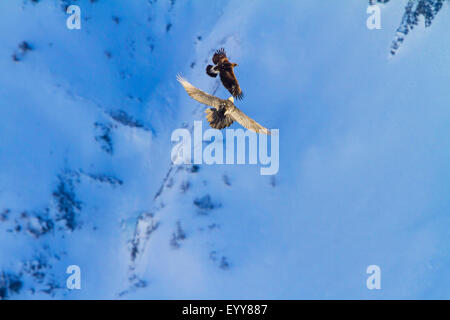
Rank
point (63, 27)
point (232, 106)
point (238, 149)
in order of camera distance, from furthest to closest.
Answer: point (63, 27)
point (238, 149)
point (232, 106)

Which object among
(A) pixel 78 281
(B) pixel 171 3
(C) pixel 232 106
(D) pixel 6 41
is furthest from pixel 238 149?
(D) pixel 6 41

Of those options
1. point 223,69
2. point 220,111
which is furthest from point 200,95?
point 223,69

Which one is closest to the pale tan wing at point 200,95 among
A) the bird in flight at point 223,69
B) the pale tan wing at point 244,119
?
the pale tan wing at point 244,119

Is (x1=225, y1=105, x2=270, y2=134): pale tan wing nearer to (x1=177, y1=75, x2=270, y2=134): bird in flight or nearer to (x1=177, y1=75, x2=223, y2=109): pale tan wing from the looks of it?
(x1=177, y1=75, x2=270, y2=134): bird in flight

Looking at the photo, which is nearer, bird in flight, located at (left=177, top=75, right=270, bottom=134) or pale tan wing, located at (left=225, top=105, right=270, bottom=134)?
bird in flight, located at (left=177, top=75, right=270, bottom=134)

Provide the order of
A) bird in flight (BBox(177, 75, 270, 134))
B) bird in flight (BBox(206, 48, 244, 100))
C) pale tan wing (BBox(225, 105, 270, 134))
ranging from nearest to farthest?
bird in flight (BBox(206, 48, 244, 100)) → bird in flight (BBox(177, 75, 270, 134)) → pale tan wing (BBox(225, 105, 270, 134))

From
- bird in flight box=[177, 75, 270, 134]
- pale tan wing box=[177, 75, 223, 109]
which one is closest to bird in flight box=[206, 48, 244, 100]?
bird in flight box=[177, 75, 270, 134]

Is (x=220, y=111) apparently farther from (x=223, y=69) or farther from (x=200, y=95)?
(x=223, y=69)
